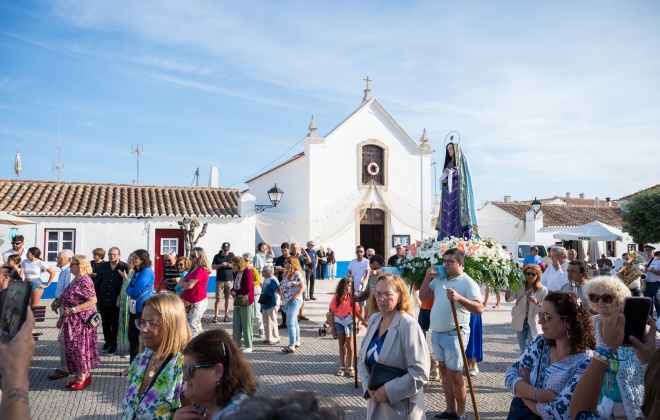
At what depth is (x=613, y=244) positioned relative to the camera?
35125mm

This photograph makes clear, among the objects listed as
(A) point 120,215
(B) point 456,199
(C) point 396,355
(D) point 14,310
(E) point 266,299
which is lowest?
(E) point 266,299

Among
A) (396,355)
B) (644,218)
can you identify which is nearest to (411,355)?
(396,355)

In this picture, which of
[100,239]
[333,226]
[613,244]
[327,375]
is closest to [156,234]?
[100,239]

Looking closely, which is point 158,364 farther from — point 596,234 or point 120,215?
point 596,234

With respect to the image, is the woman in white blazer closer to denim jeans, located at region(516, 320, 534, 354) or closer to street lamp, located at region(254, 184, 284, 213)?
denim jeans, located at region(516, 320, 534, 354)

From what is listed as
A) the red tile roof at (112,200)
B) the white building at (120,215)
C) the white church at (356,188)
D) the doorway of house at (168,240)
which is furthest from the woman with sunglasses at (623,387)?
the white church at (356,188)

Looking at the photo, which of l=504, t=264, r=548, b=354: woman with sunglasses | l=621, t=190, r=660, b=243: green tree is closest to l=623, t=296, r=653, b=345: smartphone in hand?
l=504, t=264, r=548, b=354: woman with sunglasses

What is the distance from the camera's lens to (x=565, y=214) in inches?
1358

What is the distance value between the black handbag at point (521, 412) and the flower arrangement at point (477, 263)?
10.1 ft

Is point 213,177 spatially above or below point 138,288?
Answer: above

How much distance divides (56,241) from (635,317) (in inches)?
724

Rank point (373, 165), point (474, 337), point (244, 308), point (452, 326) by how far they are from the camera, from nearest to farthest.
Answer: point (452, 326)
point (474, 337)
point (244, 308)
point (373, 165)

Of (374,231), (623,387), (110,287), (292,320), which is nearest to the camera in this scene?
(623,387)

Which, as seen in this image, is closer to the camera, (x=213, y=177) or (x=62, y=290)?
(x=62, y=290)
